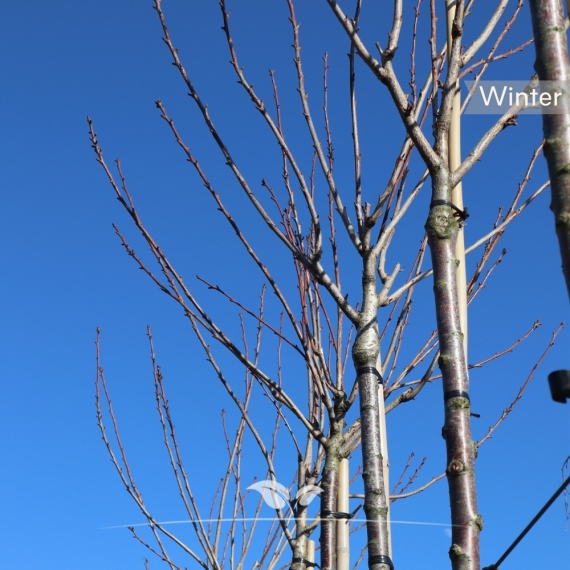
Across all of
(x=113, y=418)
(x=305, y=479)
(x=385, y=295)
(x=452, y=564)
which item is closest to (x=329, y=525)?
(x=305, y=479)

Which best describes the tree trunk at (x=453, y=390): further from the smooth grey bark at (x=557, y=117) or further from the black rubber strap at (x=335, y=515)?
the black rubber strap at (x=335, y=515)

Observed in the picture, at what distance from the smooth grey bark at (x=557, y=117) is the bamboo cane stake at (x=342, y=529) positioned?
4.61ft

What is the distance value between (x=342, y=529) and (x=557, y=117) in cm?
151

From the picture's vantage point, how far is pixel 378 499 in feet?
5.22

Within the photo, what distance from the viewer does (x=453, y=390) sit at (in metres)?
1.29

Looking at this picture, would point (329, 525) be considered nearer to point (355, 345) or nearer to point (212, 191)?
point (355, 345)

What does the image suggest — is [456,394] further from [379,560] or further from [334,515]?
[334,515]

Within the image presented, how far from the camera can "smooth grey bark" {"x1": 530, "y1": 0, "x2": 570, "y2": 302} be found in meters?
0.91

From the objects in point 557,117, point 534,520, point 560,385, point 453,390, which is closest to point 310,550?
point 453,390

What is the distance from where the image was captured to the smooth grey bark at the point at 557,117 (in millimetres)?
912

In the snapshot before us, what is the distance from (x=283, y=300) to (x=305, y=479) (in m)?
0.94

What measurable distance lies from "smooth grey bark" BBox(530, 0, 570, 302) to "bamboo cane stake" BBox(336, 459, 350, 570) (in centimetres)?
140

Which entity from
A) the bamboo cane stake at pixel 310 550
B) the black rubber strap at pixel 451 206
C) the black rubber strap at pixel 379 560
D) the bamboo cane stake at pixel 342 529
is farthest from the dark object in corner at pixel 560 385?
the bamboo cane stake at pixel 310 550

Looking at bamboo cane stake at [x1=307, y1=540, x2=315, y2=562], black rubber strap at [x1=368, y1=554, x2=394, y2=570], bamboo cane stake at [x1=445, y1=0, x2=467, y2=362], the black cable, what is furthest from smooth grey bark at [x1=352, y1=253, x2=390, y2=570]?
bamboo cane stake at [x1=307, y1=540, x2=315, y2=562]
